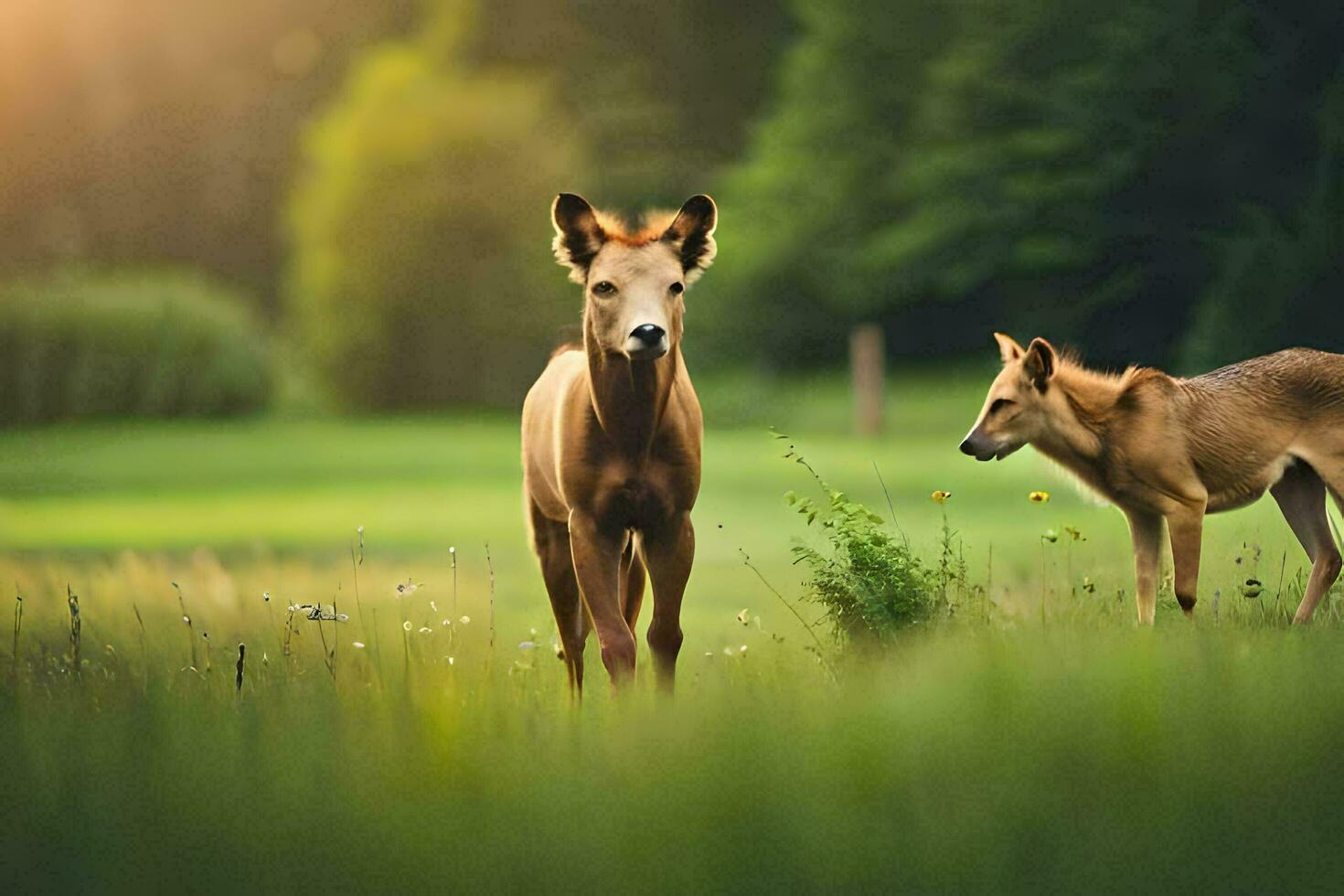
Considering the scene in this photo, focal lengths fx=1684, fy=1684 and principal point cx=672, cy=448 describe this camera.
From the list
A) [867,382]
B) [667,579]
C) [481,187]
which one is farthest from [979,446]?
[481,187]

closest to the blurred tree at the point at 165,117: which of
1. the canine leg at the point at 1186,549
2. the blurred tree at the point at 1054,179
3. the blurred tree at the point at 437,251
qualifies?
the blurred tree at the point at 437,251

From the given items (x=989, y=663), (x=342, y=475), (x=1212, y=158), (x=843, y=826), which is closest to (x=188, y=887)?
(x=843, y=826)

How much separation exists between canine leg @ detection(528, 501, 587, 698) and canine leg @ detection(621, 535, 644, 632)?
21 centimetres

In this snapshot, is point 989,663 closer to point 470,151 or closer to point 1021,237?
point 1021,237

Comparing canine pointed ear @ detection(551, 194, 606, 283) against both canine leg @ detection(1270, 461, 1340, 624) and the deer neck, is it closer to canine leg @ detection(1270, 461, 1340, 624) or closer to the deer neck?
the deer neck

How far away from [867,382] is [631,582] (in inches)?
→ 844

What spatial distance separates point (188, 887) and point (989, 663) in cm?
276

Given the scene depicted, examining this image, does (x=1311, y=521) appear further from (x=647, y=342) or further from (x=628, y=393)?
(x=647, y=342)

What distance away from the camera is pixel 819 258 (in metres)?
32.6

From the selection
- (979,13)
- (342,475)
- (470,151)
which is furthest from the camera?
(470,151)

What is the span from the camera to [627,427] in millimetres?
6719

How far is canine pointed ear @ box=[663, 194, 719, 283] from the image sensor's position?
665 centimetres

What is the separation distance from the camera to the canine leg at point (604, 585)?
6.63 m

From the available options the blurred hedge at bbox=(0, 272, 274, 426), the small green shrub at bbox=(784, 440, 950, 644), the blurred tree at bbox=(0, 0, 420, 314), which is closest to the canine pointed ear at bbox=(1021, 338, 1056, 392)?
the small green shrub at bbox=(784, 440, 950, 644)
